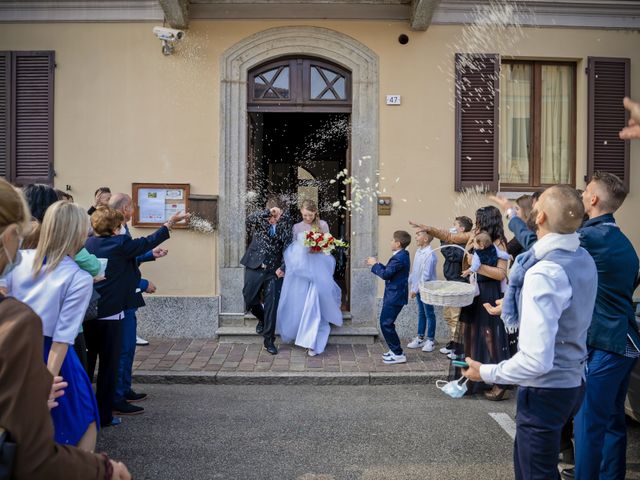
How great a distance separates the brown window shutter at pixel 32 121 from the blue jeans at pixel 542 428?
763cm

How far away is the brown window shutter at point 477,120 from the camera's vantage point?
27.3 ft

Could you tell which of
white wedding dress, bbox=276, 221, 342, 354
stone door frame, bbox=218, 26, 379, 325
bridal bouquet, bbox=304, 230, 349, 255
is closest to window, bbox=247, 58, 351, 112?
stone door frame, bbox=218, 26, 379, 325

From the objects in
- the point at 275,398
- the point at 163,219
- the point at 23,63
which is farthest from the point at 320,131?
the point at 275,398

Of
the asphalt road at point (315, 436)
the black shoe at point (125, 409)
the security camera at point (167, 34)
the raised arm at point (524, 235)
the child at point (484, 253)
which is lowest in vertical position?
the asphalt road at point (315, 436)

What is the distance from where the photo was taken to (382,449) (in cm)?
444

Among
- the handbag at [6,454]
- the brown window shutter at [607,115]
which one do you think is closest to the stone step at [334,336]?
the brown window shutter at [607,115]

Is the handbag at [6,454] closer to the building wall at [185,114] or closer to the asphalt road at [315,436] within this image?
the asphalt road at [315,436]

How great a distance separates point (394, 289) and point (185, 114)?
4.02 metres

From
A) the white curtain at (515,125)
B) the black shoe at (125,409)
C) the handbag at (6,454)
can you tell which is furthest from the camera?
the white curtain at (515,125)

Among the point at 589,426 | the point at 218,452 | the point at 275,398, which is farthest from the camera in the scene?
the point at 275,398

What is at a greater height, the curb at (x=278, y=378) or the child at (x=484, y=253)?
the child at (x=484, y=253)

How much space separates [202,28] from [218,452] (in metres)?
6.20

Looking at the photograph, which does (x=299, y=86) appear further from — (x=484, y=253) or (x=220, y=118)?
(x=484, y=253)

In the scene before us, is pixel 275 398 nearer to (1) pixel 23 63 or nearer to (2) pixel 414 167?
(2) pixel 414 167
